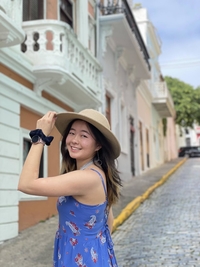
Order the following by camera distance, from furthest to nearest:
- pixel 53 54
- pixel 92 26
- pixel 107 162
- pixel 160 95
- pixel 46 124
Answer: pixel 160 95 → pixel 92 26 → pixel 53 54 → pixel 107 162 → pixel 46 124

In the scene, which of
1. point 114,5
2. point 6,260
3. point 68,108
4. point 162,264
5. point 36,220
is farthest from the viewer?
point 114,5

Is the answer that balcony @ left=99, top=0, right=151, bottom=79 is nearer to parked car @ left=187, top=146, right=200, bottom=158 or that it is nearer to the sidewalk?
the sidewalk

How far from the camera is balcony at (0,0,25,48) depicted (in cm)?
547

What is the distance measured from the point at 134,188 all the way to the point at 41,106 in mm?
5916

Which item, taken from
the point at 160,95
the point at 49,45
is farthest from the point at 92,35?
the point at 160,95

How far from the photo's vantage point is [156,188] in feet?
42.1

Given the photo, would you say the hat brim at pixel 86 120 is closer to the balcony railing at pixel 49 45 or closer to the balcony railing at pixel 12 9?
the balcony railing at pixel 12 9

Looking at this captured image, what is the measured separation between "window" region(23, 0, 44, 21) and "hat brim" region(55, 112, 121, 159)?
6.32 meters

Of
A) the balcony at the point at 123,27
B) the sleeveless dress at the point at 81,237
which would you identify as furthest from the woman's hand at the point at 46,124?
the balcony at the point at 123,27

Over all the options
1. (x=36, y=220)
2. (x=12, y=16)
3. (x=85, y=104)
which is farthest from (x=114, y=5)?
(x=36, y=220)

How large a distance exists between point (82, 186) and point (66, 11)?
8877 millimetres

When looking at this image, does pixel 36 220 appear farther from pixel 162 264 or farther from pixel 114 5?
pixel 114 5

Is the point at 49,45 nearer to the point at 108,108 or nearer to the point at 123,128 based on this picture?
the point at 108,108

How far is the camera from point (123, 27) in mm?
12117
